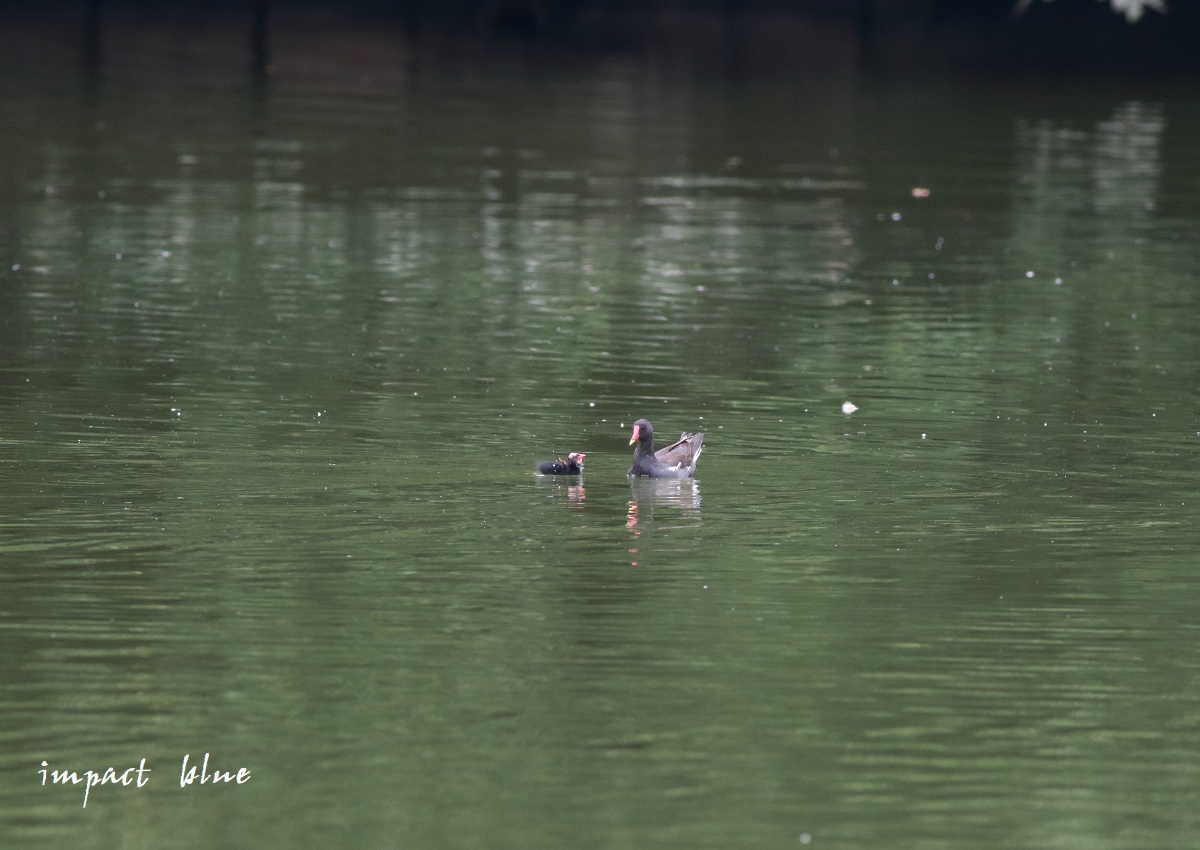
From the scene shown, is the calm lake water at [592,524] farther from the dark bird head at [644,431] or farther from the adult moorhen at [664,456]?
the dark bird head at [644,431]

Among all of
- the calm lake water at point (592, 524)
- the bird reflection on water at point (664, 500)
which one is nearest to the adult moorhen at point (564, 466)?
the calm lake water at point (592, 524)

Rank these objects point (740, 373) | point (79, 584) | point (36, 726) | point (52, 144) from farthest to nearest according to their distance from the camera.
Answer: point (52, 144)
point (740, 373)
point (79, 584)
point (36, 726)

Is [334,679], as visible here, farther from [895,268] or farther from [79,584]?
[895,268]

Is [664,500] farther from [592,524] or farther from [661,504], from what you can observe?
[592,524]

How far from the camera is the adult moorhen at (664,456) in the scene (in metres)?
14.3

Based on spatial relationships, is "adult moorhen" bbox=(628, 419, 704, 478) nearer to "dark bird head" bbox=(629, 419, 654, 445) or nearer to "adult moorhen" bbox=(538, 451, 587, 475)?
"dark bird head" bbox=(629, 419, 654, 445)

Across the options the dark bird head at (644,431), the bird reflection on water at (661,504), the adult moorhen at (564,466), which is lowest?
the bird reflection on water at (661,504)

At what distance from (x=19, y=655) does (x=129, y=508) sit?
9.64ft

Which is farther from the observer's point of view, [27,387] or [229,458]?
[27,387]

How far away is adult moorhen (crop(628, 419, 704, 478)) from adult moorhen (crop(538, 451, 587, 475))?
361mm

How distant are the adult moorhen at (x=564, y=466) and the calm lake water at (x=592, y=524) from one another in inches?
2.8

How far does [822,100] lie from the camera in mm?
47938

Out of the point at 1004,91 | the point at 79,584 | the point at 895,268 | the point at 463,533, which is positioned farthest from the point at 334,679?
the point at 1004,91

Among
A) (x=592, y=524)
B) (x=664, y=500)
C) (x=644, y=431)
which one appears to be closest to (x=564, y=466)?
(x=644, y=431)
